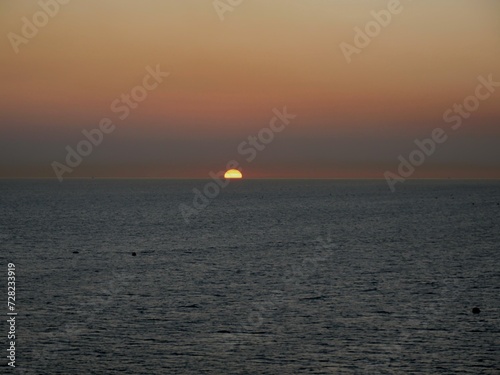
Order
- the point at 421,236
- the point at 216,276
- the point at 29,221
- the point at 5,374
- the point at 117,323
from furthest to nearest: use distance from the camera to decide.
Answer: the point at 29,221 → the point at 421,236 → the point at 216,276 → the point at 117,323 → the point at 5,374

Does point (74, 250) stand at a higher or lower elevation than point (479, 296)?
higher

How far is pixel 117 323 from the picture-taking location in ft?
182

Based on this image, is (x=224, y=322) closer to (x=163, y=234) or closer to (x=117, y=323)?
(x=117, y=323)

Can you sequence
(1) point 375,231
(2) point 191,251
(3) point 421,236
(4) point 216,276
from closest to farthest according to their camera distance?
(4) point 216,276, (2) point 191,251, (3) point 421,236, (1) point 375,231

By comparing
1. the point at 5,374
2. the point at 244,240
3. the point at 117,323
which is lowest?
the point at 5,374

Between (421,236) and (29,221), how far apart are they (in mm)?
89307

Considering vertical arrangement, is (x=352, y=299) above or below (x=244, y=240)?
below

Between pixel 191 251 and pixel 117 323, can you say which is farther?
pixel 191 251

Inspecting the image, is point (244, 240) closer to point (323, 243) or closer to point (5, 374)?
point (323, 243)

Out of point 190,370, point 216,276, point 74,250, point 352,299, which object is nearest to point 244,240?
point 74,250

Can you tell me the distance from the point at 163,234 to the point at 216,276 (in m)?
59.7

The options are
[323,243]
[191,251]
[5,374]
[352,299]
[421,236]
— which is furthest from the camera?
[421,236]

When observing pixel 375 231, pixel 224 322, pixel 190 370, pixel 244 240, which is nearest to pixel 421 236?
pixel 375 231

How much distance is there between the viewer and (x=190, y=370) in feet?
146
